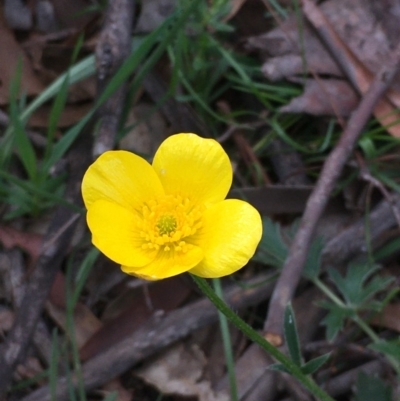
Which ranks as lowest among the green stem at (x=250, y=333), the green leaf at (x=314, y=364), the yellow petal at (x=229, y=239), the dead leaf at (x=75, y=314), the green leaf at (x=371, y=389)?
the dead leaf at (x=75, y=314)

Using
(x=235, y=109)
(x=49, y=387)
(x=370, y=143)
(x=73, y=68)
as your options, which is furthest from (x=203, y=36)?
(x=49, y=387)

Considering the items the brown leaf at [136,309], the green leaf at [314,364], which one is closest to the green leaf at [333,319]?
the green leaf at [314,364]

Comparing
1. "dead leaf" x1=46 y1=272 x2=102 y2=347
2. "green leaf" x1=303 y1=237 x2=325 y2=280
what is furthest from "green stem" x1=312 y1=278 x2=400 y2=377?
"dead leaf" x1=46 y1=272 x2=102 y2=347

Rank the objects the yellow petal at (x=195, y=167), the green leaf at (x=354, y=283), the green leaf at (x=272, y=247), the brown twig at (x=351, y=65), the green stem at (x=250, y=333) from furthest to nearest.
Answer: the brown twig at (x=351, y=65), the green leaf at (x=272, y=247), the green leaf at (x=354, y=283), the yellow petal at (x=195, y=167), the green stem at (x=250, y=333)

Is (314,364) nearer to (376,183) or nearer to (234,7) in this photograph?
(376,183)

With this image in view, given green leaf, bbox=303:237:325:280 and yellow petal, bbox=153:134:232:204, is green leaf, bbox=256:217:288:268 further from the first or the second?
yellow petal, bbox=153:134:232:204

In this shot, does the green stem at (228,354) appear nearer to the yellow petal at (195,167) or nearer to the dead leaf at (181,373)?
the dead leaf at (181,373)

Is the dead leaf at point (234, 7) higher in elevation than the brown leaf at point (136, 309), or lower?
higher

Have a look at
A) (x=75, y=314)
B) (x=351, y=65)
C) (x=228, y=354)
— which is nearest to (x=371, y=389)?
(x=228, y=354)
